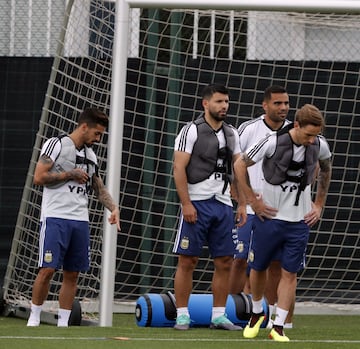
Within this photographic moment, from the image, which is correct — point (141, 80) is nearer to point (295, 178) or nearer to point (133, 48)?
point (133, 48)

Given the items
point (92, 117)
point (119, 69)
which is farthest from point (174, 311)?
point (119, 69)

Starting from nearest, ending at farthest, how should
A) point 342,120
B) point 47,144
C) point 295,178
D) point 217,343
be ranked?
point 217,343, point 295,178, point 47,144, point 342,120

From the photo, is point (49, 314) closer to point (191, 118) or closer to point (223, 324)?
point (223, 324)

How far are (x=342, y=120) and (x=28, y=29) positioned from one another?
11.1ft

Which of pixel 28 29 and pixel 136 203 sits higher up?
pixel 28 29

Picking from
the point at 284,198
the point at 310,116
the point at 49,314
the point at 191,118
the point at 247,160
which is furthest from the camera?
the point at 191,118

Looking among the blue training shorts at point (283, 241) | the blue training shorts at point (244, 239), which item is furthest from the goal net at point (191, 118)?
the blue training shorts at point (283, 241)

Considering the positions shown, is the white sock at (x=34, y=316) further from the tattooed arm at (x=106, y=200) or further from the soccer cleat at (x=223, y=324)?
the soccer cleat at (x=223, y=324)

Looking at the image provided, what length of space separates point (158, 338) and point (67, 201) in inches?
72.1

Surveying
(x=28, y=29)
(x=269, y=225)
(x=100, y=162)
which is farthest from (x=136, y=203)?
(x=269, y=225)

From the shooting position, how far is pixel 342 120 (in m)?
13.8

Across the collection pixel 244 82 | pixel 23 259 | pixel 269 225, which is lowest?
pixel 23 259

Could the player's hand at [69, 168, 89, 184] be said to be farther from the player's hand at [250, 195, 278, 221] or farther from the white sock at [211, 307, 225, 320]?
the player's hand at [250, 195, 278, 221]

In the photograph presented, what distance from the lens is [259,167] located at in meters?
11.5
